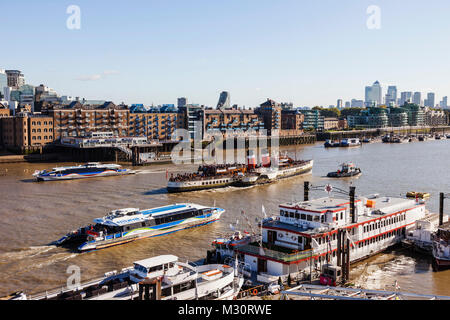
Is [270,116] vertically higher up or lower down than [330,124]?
higher up

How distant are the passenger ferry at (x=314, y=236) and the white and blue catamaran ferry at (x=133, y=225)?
28.3ft

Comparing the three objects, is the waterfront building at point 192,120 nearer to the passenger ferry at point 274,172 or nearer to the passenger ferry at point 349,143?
the passenger ferry at point 349,143

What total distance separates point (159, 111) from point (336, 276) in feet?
308

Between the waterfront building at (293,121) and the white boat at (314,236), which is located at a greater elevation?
the waterfront building at (293,121)

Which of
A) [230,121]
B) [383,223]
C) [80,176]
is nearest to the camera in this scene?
[383,223]

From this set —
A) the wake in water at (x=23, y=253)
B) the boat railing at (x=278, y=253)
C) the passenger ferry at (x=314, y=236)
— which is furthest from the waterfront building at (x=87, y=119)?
the boat railing at (x=278, y=253)

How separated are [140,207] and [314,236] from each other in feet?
68.7

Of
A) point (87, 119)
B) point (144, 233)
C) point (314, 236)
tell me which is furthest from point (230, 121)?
point (314, 236)

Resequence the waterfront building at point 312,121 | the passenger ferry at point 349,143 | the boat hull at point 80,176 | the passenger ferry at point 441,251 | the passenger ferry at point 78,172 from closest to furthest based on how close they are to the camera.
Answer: the passenger ferry at point 441,251
the boat hull at point 80,176
the passenger ferry at point 78,172
the passenger ferry at point 349,143
the waterfront building at point 312,121

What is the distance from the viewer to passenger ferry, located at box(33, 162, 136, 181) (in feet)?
179

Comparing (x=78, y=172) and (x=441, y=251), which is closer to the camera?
(x=441, y=251)

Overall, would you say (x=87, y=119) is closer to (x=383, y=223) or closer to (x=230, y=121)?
(x=230, y=121)

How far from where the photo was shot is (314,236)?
75.7 feet

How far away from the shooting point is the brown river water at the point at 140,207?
933 inches
